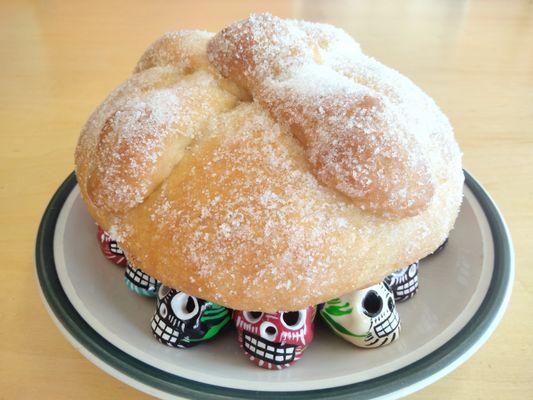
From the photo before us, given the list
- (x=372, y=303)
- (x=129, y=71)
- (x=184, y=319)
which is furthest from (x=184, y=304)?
(x=129, y=71)

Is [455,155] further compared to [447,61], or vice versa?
[447,61]

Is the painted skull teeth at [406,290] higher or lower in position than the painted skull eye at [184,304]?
lower

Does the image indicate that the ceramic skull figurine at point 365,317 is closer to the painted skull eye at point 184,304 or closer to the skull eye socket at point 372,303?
the skull eye socket at point 372,303

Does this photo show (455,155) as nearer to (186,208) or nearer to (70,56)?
(186,208)

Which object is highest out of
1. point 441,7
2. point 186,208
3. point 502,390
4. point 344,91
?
point 344,91

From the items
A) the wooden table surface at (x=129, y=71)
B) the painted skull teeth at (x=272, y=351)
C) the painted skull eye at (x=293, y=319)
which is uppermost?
the painted skull eye at (x=293, y=319)

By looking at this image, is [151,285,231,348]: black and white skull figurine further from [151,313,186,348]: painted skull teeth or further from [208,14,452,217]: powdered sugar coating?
[208,14,452,217]: powdered sugar coating

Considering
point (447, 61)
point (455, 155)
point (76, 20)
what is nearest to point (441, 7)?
point (447, 61)

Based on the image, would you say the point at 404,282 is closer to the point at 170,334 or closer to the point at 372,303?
the point at 372,303

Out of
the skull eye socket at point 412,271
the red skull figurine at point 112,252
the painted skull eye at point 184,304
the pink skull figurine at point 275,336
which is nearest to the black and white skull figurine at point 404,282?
the skull eye socket at point 412,271
